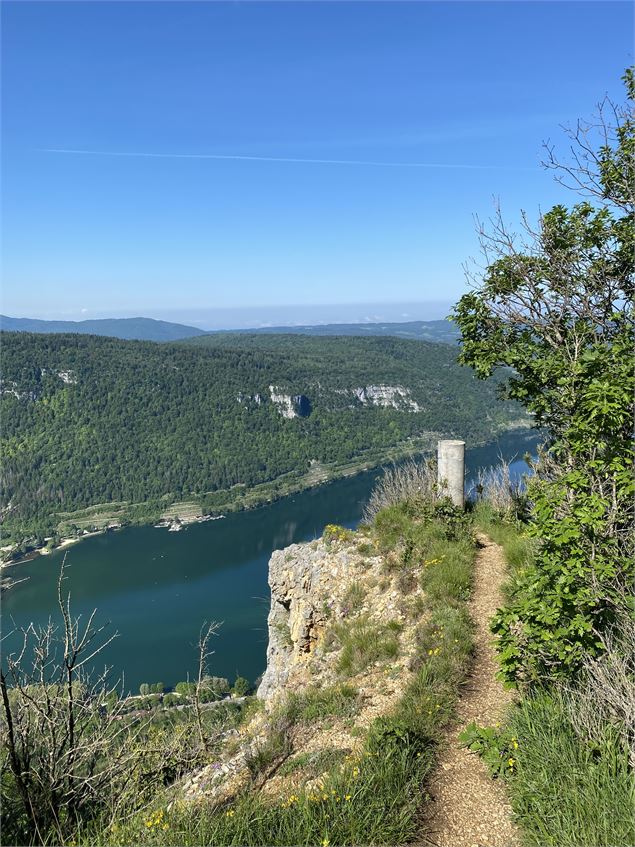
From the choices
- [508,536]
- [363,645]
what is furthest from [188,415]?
[363,645]

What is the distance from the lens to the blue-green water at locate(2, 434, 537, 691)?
1941 inches

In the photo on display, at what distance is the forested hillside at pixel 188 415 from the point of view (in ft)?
375

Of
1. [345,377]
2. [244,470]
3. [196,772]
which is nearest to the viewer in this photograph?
[196,772]

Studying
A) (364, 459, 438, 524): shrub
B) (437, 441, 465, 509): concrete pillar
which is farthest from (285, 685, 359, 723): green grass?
(437, 441, 465, 509): concrete pillar

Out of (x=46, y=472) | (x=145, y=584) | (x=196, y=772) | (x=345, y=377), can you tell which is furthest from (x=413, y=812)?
(x=345, y=377)

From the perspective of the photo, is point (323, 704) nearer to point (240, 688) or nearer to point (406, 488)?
point (406, 488)

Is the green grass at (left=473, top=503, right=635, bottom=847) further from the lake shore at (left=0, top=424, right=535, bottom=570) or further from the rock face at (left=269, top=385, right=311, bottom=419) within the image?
the rock face at (left=269, top=385, right=311, bottom=419)

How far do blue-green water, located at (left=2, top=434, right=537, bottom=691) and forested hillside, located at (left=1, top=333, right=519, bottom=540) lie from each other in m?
Result: 22.3

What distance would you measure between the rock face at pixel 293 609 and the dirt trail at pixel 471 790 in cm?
430

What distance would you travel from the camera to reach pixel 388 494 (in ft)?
38.4

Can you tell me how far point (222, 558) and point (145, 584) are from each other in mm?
11535

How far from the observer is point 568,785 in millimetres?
3471

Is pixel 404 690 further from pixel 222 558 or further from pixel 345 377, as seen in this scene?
pixel 345 377

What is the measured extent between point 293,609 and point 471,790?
7.20 metres
